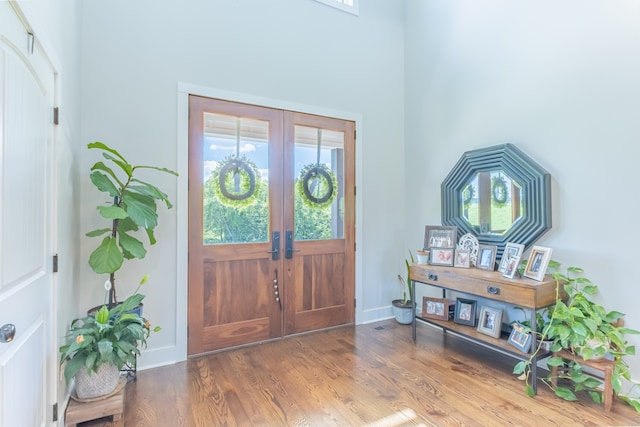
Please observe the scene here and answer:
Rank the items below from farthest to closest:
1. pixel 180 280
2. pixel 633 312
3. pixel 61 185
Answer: pixel 180 280, pixel 633 312, pixel 61 185

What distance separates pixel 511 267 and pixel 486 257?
0.37 metres

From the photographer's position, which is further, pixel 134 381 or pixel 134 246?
pixel 134 381

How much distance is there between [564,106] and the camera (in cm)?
260

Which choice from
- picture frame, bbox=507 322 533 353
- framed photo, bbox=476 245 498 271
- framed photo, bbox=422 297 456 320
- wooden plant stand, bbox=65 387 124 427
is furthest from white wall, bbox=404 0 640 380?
wooden plant stand, bbox=65 387 124 427

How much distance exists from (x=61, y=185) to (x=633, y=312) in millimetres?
3924

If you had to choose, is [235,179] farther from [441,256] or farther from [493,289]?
[493,289]

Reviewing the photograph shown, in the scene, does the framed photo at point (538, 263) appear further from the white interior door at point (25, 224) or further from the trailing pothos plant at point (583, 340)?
the white interior door at point (25, 224)

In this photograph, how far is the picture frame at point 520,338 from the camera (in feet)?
8.04

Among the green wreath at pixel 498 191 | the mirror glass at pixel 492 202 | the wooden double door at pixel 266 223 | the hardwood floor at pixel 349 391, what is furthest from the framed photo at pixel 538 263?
the wooden double door at pixel 266 223

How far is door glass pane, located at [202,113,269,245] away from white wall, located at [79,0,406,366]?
0.30 m

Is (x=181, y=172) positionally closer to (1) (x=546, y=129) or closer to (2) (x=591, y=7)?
(1) (x=546, y=129)

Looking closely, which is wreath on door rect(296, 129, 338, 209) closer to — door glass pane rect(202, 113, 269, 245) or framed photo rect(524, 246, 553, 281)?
door glass pane rect(202, 113, 269, 245)

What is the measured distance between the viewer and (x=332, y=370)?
2.71 meters

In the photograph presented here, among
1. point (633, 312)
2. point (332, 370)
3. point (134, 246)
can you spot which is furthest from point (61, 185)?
point (633, 312)
